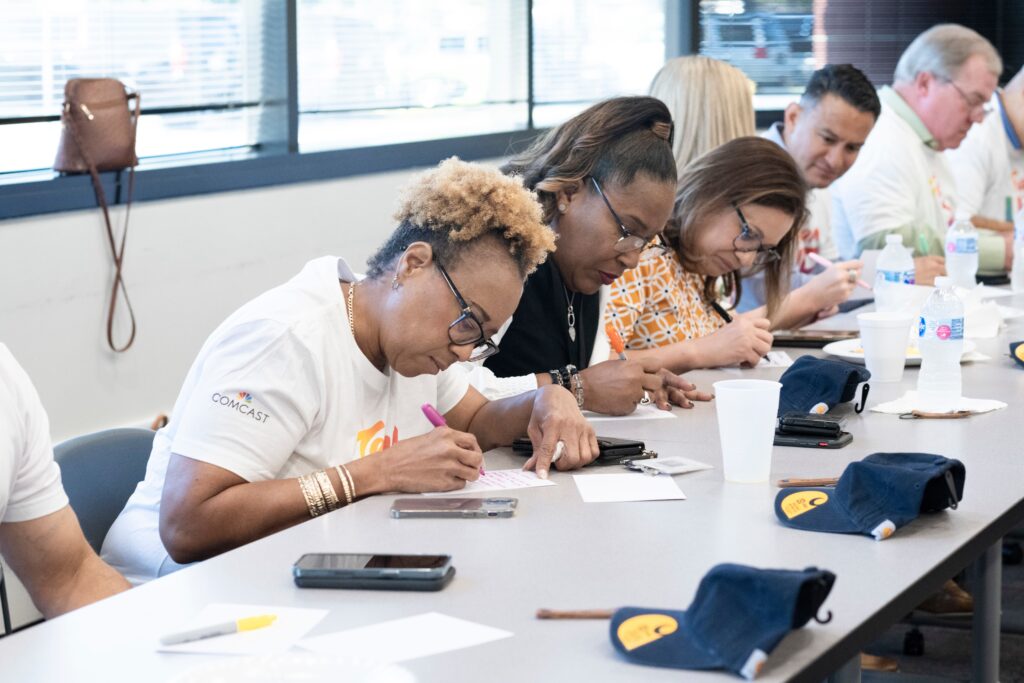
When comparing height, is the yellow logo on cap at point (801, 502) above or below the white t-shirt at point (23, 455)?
below

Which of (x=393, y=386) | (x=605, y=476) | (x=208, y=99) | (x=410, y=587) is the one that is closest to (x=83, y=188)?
(x=208, y=99)

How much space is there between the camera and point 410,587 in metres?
1.51

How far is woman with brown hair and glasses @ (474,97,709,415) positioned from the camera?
2.57 m

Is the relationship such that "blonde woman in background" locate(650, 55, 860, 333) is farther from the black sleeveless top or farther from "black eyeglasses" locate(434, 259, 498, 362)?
"black eyeglasses" locate(434, 259, 498, 362)

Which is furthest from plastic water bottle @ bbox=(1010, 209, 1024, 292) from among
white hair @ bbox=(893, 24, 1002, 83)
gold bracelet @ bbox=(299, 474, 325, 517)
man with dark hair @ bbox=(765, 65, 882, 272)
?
gold bracelet @ bbox=(299, 474, 325, 517)

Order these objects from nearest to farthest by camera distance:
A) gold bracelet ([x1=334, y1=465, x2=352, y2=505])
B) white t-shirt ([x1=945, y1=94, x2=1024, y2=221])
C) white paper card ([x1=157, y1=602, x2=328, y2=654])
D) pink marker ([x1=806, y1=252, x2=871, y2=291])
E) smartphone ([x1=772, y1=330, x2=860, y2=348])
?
white paper card ([x1=157, y1=602, x2=328, y2=654]) → gold bracelet ([x1=334, y1=465, x2=352, y2=505]) → smartphone ([x1=772, y1=330, x2=860, y2=348]) → pink marker ([x1=806, y1=252, x2=871, y2=291]) → white t-shirt ([x1=945, y1=94, x2=1024, y2=221])

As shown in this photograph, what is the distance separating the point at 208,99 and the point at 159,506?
2507 mm

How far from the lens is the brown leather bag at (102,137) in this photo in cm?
348

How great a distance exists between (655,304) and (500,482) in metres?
1.21

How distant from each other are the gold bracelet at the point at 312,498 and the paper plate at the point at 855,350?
161 centimetres

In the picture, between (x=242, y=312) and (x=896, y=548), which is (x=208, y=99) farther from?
(x=896, y=548)

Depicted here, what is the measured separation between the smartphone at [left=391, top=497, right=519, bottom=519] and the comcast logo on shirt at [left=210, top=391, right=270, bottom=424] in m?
0.24

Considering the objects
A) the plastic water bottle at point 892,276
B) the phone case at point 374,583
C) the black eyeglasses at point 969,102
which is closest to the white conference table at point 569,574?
the phone case at point 374,583

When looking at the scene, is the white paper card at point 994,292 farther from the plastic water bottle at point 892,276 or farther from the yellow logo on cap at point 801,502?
the yellow logo on cap at point 801,502
